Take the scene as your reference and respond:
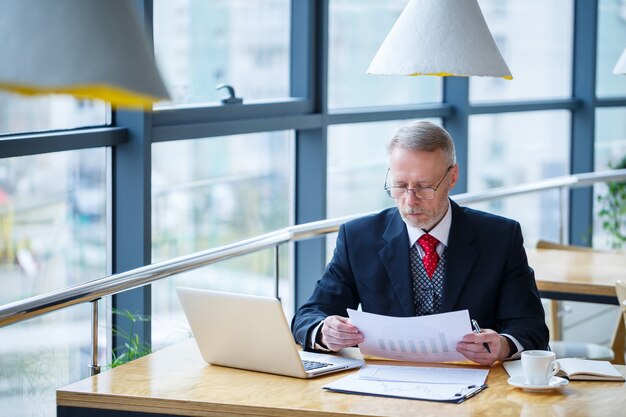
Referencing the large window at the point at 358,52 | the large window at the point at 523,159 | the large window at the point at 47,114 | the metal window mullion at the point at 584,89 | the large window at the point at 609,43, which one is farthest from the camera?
the large window at the point at 609,43

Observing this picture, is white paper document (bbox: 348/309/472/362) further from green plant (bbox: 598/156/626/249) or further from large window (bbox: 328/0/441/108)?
green plant (bbox: 598/156/626/249)

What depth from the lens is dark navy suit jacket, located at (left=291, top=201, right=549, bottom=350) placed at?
2557 millimetres

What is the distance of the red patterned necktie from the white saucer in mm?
489

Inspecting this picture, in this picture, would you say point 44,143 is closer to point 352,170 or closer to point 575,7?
point 352,170

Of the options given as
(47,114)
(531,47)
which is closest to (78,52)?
(47,114)

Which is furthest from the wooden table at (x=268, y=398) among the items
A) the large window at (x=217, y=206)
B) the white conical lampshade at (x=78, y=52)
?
the large window at (x=217, y=206)

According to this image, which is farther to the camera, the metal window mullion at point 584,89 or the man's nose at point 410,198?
the metal window mullion at point 584,89

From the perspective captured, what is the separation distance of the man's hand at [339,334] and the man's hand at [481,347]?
23 cm

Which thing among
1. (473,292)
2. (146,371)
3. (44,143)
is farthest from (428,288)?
(44,143)

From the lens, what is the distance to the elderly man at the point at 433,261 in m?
2.57

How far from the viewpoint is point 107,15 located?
34.8 inches

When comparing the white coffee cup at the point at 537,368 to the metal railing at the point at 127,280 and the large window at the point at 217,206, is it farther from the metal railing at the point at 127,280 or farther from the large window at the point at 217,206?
the large window at the point at 217,206

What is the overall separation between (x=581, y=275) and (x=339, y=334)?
1597mm

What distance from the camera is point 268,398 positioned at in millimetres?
2082
